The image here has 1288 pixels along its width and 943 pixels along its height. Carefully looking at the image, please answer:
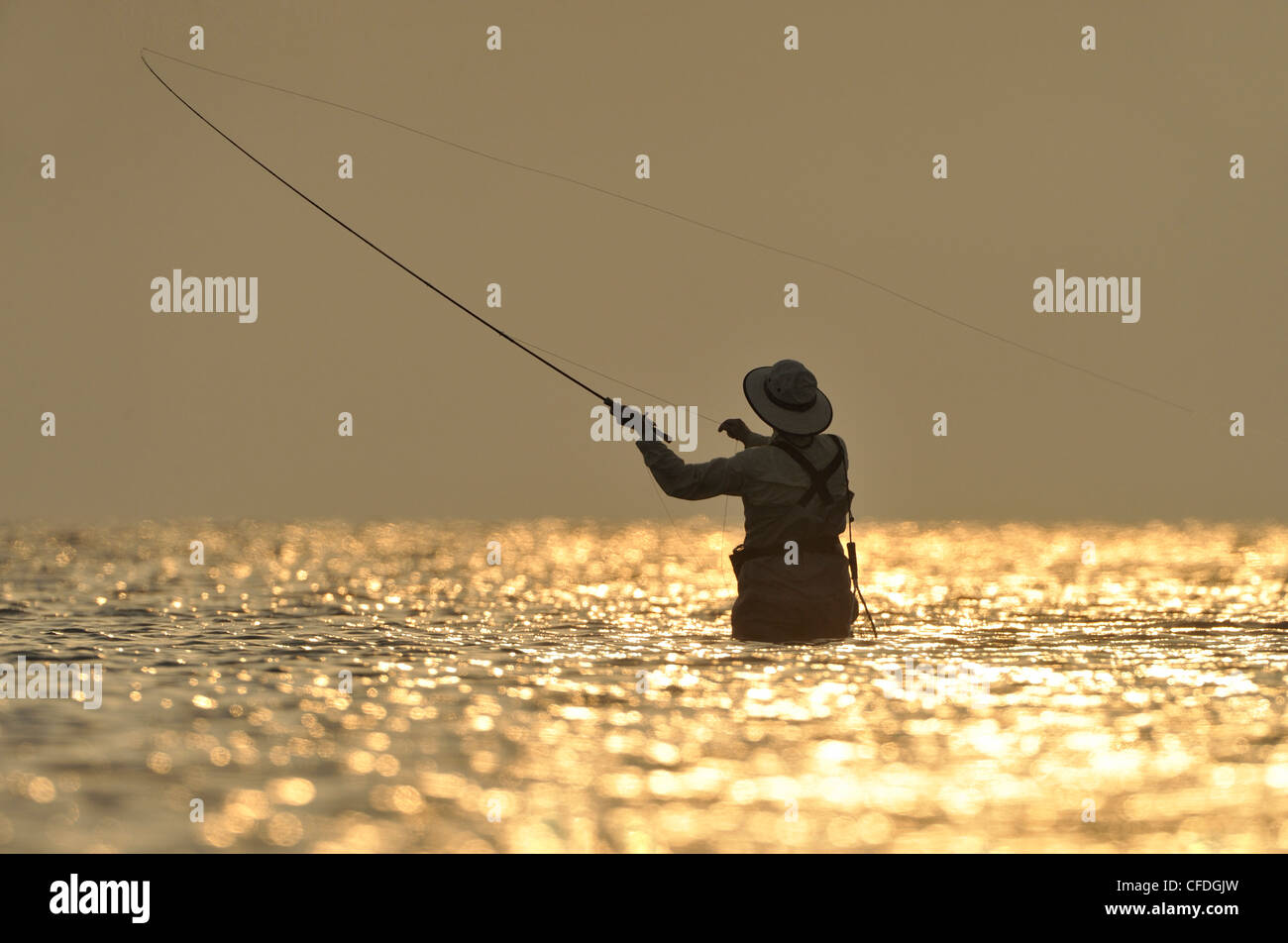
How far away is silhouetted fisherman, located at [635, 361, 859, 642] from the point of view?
14508 millimetres

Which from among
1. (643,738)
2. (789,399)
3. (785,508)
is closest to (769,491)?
(785,508)

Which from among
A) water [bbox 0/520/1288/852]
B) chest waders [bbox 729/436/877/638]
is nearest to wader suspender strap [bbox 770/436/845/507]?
chest waders [bbox 729/436/877/638]

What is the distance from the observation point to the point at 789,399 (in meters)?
14.6

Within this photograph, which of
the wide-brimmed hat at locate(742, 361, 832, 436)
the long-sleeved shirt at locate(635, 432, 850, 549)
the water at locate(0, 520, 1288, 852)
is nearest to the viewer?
the water at locate(0, 520, 1288, 852)

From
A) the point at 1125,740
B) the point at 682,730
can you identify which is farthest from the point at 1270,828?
the point at 682,730

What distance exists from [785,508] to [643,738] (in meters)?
5.38

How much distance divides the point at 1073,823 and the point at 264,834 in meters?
3.84

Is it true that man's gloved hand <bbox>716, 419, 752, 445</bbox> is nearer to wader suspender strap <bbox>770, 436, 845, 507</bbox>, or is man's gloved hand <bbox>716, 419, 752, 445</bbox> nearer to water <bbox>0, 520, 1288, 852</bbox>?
wader suspender strap <bbox>770, 436, 845, 507</bbox>

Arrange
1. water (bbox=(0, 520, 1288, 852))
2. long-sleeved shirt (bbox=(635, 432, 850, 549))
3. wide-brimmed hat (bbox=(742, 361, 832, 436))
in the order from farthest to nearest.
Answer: wide-brimmed hat (bbox=(742, 361, 832, 436)) → long-sleeved shirt (bbox=(635, 432, 850, 549)) → water (bbox=(0, 520, 1288, 852))

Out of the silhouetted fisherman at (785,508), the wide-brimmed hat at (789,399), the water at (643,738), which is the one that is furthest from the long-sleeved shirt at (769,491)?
the water at (643,738)

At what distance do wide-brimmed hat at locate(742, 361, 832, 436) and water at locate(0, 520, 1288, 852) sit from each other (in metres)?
2.13
